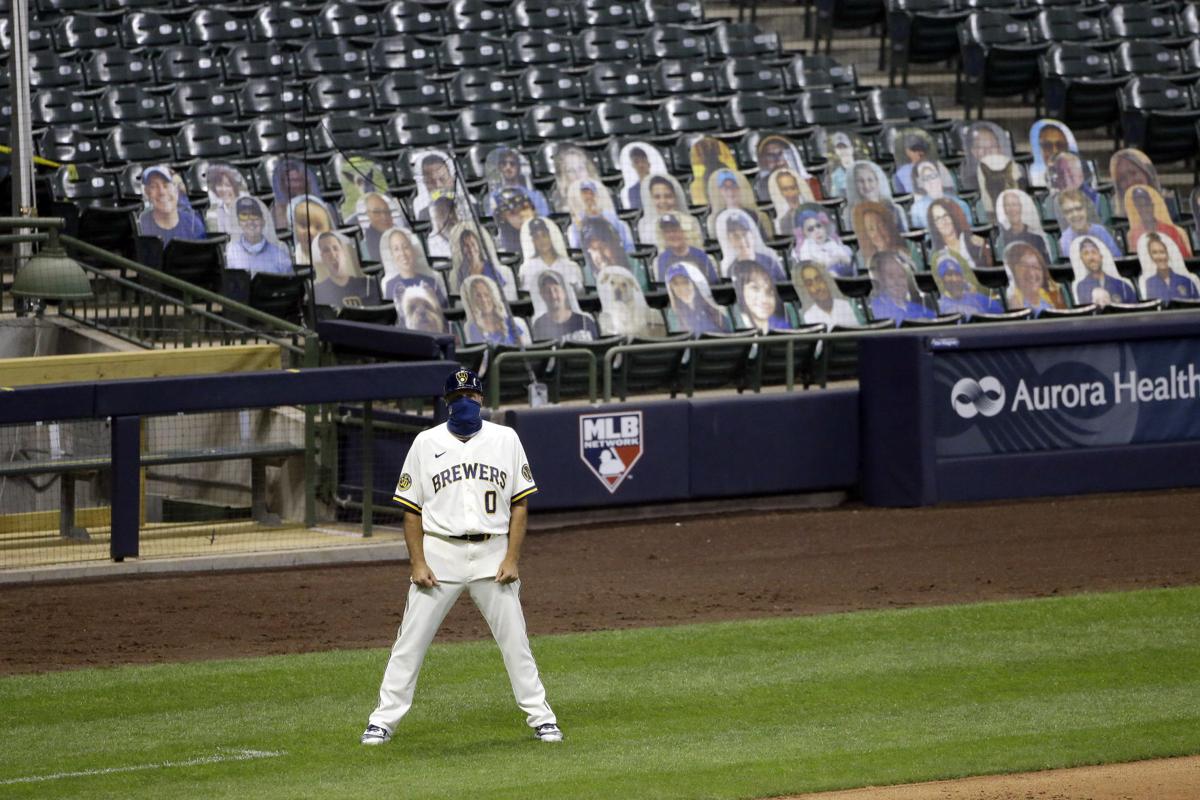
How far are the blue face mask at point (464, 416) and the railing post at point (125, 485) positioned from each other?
5358mm

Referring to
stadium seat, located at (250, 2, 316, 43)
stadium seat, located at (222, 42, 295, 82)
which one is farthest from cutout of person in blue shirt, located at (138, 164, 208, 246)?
stadium seat, located at (250, 2, 316, 43)

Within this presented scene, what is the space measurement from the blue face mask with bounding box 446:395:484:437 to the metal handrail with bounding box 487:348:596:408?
6456mm

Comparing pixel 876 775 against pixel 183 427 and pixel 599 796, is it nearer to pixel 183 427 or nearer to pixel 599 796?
pixel 599 796

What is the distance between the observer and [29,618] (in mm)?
11500

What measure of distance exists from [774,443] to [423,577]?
8.05 m

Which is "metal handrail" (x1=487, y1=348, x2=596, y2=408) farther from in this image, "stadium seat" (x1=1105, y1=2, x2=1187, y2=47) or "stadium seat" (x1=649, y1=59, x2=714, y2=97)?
"stadium seat" (x1=1105, y1=2, x2=1187, y2=47)

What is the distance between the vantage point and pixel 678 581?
12.8 meters

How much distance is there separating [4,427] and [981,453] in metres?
8.03

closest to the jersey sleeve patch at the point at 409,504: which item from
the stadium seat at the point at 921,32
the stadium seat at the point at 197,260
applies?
the stadium seat at the point at 197,260

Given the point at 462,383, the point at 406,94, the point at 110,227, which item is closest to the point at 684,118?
the point at 406,94

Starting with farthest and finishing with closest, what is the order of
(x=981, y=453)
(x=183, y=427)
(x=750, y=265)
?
(x=750, y=265)
(x=981, y=453)
(x=183, y=427)

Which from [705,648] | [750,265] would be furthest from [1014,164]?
[705,648]

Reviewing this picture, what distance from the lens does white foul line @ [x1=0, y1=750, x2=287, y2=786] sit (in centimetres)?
755

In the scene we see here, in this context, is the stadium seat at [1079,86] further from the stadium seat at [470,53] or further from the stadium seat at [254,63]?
the stadium seat at [254,63]
